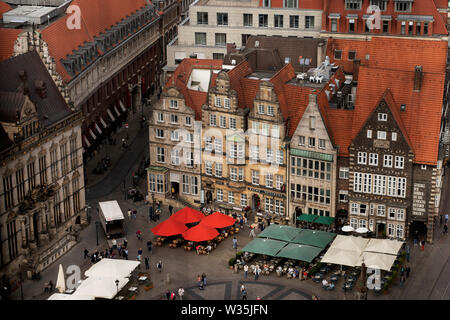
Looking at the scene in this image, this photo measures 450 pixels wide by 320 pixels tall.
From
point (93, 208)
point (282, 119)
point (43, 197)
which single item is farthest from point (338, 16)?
point (43, 197)

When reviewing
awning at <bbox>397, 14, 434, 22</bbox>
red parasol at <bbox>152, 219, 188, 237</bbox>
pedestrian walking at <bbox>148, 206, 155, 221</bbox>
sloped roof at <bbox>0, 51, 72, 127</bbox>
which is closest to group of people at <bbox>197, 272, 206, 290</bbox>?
red parasol at <bbox>152, 219, 188, 237</bbox>

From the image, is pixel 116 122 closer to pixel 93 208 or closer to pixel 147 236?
pixel 93 208

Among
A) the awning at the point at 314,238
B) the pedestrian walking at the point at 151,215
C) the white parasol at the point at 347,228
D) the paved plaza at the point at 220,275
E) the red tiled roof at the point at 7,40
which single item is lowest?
the paved plaza at the point at 220,275

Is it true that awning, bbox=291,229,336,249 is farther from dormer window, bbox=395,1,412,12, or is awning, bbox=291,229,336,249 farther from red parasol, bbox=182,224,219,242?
dormer window, bbox=395,1,412,12

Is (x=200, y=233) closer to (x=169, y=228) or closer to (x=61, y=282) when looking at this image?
(x=169, y=228)

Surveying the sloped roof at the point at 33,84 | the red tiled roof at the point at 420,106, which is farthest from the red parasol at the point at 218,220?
the red tiled roof at the point at 420,106

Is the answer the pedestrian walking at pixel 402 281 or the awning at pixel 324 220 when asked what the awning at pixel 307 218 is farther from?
the pedestrian walking at pixel 402 281
